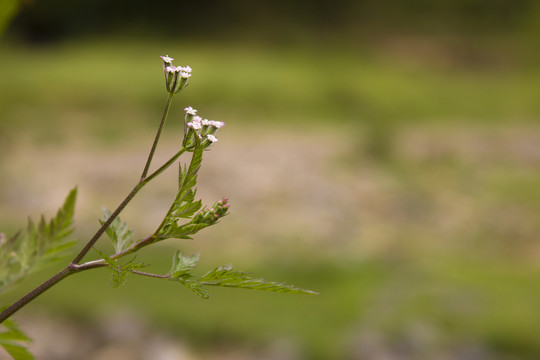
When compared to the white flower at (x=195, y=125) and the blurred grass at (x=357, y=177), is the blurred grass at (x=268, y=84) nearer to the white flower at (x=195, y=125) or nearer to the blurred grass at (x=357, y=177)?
the blurred grass at (x=357, y=177)

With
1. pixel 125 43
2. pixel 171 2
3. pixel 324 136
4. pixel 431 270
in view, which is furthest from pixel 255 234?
pixel 171 2

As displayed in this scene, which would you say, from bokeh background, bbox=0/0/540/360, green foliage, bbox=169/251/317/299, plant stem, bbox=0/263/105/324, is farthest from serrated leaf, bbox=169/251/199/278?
bokeh background, bbox=0/0/540/360

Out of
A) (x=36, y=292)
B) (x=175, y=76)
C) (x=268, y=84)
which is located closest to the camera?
(x=36, y=292)

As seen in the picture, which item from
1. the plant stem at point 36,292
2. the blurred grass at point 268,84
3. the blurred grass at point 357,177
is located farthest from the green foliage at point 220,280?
the blurred grass at point 268,84

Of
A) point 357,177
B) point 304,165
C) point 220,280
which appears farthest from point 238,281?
point 304,165

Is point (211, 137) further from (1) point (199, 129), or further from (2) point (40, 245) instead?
(2) point (40, 245)

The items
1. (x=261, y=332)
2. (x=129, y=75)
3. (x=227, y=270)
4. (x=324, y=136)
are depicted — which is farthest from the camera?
(x=129, y=75)

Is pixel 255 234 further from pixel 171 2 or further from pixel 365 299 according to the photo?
pixel 171 2
